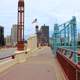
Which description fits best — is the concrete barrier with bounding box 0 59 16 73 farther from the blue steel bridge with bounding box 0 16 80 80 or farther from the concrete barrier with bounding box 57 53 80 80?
the concrete barrier with bounding box 57 53 80 80

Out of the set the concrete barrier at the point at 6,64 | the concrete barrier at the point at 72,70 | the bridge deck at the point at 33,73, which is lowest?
the bridge deck at the point at 33,73

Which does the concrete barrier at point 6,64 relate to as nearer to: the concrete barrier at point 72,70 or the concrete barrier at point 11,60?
the concrete barrier at point 11,60

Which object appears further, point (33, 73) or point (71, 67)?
point (33, 73)

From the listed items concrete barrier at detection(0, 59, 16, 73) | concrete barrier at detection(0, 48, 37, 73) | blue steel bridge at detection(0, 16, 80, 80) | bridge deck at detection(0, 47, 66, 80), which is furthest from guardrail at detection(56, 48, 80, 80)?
concrete barrier at detection(0, 48, 37, 73)

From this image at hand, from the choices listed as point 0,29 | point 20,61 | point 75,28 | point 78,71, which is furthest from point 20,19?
point 0,29

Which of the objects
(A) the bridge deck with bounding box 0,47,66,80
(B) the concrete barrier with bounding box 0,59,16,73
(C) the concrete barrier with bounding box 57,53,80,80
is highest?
(C) the concrete barrier with bounding box 57,53,80,80

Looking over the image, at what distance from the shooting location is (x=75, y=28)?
24.7m

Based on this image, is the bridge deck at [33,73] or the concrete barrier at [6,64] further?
the concrete barrier at [6,64]

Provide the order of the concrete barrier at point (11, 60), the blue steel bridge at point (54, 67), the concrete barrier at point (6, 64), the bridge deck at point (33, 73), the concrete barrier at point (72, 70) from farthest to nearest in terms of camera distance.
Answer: the concrete barrier at point (11, 60) < the concrete barrier at point (6, 64) < the bridge deck at point (33, 73) < the blue steel bridge at point (54, 67) < the concrete barrier at point (72, 70)

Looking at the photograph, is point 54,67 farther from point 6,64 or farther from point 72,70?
point 72,70

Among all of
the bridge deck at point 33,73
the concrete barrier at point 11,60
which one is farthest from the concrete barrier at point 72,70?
the concrete barrier at point 11,60

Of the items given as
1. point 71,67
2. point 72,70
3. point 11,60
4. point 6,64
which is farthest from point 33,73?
point 72,70

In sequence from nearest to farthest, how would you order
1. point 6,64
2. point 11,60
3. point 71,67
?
point 71,67 → point 6,64 → point 11,60

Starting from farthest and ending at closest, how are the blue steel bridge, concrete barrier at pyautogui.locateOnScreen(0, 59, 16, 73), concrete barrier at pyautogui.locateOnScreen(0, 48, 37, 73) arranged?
concrete barrier at pyautogui.locateOnScreen(0, 48, 37, 73)
concrete barrier at pyautogui.locateOnScreen(0, 59, 16, 73)
the blue steel bridge
